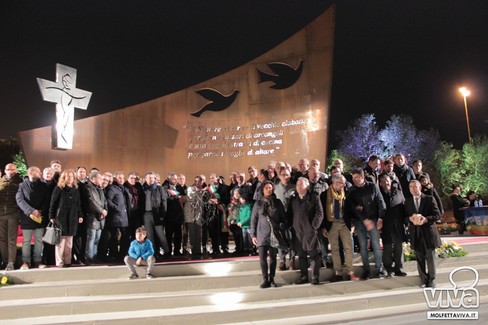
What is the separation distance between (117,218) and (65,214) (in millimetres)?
842

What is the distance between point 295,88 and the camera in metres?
11.4

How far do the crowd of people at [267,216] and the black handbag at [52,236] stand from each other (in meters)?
0.08

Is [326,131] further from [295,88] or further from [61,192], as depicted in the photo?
[61,192]

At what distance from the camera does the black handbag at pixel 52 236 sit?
5590 mm

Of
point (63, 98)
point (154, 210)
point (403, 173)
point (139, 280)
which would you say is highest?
point (63, 98)

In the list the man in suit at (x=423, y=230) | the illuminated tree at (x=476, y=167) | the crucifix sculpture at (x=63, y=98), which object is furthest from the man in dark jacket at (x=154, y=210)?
the illuminated tree at (x=476, y=167)

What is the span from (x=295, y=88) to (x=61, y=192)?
7.49 meters

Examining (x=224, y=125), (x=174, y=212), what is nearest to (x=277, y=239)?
(x=174, y=212)

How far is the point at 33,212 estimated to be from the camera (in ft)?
18.4

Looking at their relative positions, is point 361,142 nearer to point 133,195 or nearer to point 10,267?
point 133,195

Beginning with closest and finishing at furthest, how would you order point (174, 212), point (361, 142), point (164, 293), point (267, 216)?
1. point (164, 293)
2. point (267, 216)
3. point (174, 212)
4. point (361, 142)

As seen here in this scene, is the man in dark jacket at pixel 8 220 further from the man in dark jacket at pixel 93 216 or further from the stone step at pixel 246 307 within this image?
the stone step at pixel 246 307

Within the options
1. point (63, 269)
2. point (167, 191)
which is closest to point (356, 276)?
point (167, 191)

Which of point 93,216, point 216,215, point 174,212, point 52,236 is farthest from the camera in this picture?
point 216,215
